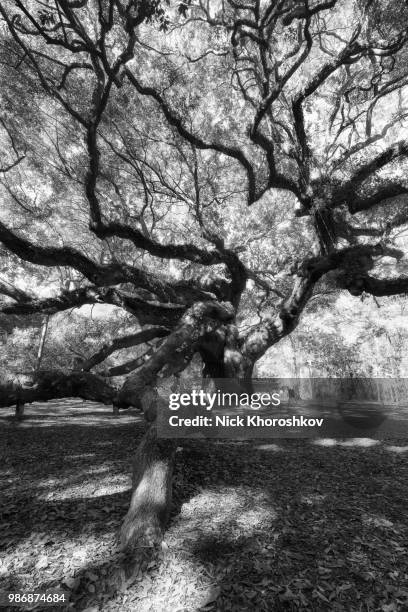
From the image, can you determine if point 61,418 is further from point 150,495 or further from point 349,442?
point 349,442

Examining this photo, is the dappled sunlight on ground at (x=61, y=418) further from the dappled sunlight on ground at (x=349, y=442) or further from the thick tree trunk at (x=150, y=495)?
the thick tree trunk at (x=150, y=495)

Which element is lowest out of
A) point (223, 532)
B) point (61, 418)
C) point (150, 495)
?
point (223, 532)

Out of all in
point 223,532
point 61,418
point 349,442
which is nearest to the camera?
point 223,532

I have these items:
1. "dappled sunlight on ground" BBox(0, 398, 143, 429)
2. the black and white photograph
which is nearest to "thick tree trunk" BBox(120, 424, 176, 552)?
the black and white photograph

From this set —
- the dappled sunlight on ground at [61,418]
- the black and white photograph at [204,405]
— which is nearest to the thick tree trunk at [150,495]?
the black and white photograph at [204,405]

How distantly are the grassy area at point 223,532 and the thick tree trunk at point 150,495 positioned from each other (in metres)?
0.15

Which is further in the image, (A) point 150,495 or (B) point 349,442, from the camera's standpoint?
(B) point 349,442

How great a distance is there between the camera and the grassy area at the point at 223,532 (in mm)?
2330

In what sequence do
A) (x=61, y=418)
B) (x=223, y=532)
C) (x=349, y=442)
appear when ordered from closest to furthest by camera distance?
(x=223, y=532), (x=349, y=442), (x=61, y=418)

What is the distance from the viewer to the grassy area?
7.64ft

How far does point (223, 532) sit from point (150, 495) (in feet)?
2.65

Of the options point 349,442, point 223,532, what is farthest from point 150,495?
point 349,442

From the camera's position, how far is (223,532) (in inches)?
121

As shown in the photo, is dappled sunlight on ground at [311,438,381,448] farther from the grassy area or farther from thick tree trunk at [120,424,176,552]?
thick tree trunk at [120,424,176,552]
